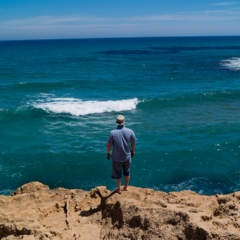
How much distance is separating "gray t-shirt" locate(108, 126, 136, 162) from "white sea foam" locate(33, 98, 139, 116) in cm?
1524

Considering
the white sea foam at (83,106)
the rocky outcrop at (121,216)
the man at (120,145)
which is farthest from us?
the white sea foam at (83,106)

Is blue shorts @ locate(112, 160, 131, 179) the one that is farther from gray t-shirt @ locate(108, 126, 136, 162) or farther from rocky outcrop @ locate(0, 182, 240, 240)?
rocky outcrop @ locate(0, 182, 240, 240)

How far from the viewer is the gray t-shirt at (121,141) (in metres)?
7.15

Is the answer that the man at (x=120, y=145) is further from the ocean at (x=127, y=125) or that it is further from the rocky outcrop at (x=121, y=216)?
the ocean at (x=127, y=125)

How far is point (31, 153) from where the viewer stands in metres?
15.4

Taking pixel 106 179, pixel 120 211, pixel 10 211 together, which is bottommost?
pixel 106 179

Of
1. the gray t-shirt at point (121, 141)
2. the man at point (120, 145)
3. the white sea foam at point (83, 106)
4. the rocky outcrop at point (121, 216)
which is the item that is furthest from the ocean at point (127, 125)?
the gray t-shirt at point (121, 141)

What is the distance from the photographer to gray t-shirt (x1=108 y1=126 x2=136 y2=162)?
715 centimetres

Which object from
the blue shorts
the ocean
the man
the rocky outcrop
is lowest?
the ocean

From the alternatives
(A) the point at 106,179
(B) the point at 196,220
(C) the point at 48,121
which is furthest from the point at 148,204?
(C) the point at 48,121

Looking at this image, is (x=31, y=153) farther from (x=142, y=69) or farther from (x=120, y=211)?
(x=142, y=69)

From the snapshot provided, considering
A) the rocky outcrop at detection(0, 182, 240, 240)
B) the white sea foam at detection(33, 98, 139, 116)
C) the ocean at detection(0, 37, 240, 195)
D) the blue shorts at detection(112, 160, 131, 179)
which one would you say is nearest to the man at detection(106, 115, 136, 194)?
the blue shorts at detection(112, 160, 131, 179)

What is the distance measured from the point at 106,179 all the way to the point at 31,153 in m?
4.26

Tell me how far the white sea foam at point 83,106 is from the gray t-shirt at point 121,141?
15238mm
